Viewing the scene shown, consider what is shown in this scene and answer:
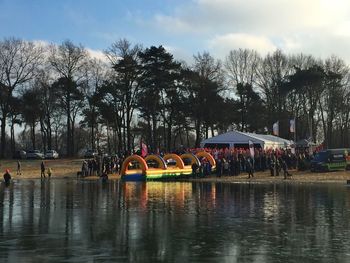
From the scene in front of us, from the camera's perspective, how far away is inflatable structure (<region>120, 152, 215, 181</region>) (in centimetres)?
4218

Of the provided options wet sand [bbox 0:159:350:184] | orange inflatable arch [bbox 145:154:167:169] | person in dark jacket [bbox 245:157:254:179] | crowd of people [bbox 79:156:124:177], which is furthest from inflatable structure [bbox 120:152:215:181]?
person in dark jacket [bbox 245:157:254:179]

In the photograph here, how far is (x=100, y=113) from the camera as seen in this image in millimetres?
78688

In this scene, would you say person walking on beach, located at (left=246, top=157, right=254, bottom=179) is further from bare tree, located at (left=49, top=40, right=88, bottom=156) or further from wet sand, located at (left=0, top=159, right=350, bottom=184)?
bare tree, located at (left=49, top=40, right=88, bottom=156)

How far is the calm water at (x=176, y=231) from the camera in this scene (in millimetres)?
10695

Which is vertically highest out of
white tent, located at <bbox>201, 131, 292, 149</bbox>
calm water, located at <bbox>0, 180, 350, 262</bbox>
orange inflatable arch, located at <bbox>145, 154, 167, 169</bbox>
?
white tent, located at <bbox>201, 131, 292, 149</bbox>

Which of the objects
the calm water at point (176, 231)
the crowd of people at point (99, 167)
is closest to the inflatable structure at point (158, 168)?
the crowd of people at point (99, 167)

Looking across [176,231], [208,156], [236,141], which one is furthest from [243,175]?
[176,231]

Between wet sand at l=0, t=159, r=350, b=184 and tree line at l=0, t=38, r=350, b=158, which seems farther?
tree line at l=0, t=38, r=350, b=158

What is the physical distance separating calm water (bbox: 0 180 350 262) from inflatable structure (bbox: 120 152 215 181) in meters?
19.6

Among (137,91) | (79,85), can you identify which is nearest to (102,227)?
(137,91)

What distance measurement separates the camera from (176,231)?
1395 cm

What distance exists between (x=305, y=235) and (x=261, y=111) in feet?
230

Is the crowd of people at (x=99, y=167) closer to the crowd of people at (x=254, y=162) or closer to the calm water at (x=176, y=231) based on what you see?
the crowd of people at (x=254, y=162)

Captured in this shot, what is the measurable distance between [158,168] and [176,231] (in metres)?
30.7
